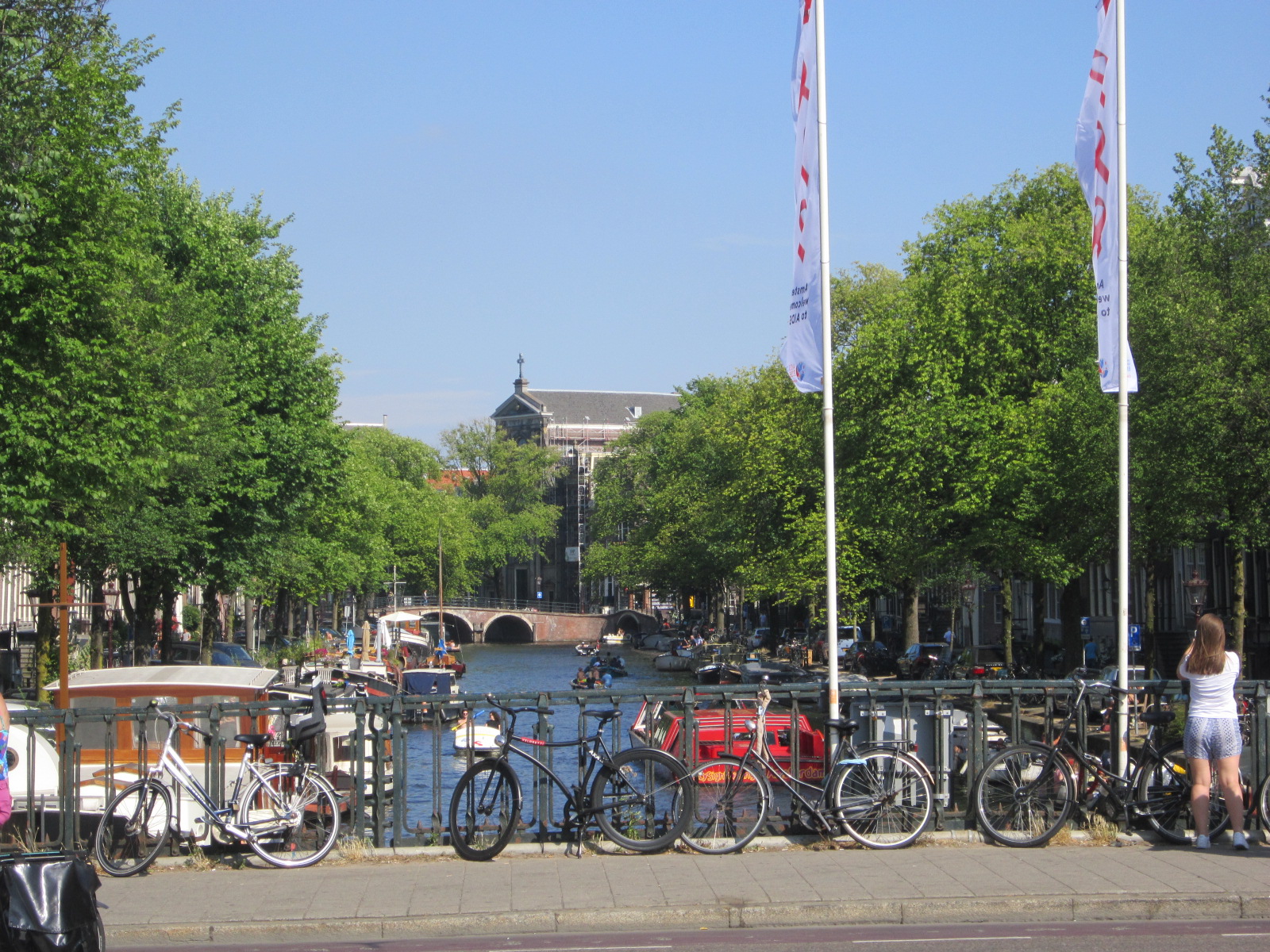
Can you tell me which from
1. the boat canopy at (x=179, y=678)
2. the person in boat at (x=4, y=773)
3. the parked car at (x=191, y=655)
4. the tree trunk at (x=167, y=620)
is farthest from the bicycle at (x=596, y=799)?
the parked car at (x=191, y=655)

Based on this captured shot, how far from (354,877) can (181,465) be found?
22.7m

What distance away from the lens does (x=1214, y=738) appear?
34.2 ft

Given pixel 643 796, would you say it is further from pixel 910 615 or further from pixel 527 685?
pixel 527 685

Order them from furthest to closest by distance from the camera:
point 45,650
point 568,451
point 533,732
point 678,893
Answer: point 568,451 < point 45,650 < point 533,732 < point 678,893

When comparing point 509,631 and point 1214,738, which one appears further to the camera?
point 509,631

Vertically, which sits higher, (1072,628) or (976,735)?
(976,735)

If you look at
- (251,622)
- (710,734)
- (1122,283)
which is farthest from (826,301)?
(251,622)

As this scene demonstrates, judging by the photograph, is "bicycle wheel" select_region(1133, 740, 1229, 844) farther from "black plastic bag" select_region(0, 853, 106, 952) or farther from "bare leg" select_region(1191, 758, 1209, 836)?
"black plastic bag" select_region(0, 853, 106, 952)

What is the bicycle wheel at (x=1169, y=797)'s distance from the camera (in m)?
10.9

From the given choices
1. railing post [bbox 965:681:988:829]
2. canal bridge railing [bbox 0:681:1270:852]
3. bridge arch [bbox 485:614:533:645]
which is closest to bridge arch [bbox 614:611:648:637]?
bridge arch [bbox 485:614:533:645]

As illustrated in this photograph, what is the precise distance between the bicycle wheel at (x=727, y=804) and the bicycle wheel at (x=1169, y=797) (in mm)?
2978

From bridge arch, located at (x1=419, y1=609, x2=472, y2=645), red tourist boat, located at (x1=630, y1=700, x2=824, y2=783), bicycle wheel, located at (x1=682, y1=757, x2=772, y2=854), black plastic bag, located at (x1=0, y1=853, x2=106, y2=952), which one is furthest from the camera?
bridge arch, located at (x1=419, y1=609, x2=472, y2=645)

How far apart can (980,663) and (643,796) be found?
36043 millimetres

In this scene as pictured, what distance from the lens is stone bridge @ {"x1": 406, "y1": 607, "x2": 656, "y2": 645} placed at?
4508 inches
